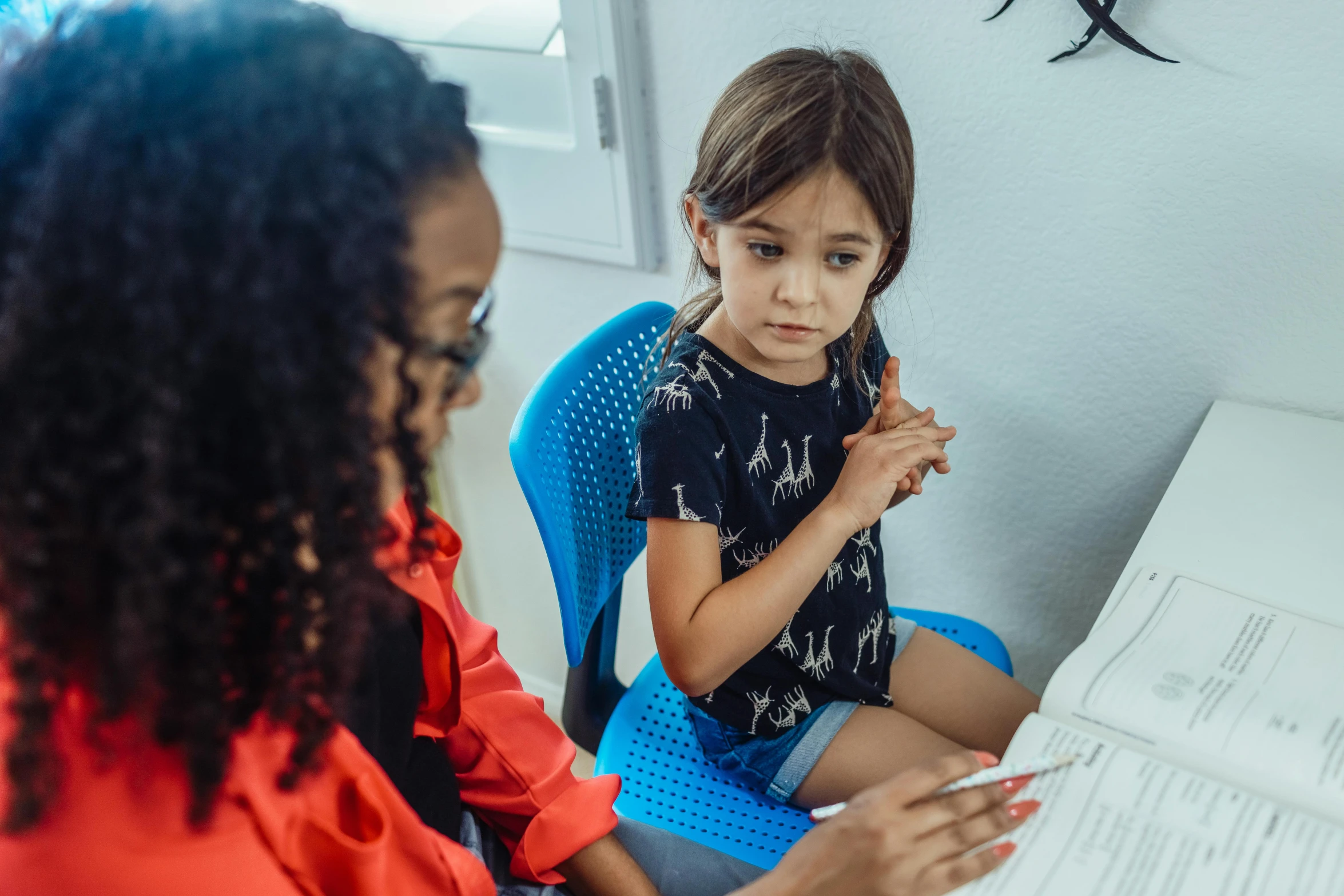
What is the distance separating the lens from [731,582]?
87 centimetres

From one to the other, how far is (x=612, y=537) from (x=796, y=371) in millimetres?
272

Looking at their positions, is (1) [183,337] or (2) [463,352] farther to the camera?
(2) [463,352]

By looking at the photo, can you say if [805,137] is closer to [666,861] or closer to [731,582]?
[731,582]

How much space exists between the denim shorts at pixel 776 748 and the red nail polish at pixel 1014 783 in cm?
34

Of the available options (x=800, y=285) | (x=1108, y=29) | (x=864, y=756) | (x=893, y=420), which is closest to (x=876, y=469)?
(x=893, y=420)

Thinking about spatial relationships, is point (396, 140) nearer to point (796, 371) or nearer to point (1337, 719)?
point (796, 371)

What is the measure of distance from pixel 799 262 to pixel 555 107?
25.3 inches

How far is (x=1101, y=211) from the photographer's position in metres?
1.07

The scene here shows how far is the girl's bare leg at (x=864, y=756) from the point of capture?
3.13 feet

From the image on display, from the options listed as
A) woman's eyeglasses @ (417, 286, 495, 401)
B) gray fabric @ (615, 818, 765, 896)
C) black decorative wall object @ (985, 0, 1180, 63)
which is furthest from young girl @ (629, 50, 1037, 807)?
woman's eyeglasses @ (417, 286, 495, 401)

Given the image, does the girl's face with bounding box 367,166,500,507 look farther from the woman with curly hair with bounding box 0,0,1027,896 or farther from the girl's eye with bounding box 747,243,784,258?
the girl's eye with bounding box 747,243,784,258

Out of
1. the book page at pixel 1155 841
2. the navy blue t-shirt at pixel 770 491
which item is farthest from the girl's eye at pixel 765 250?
the book page at pixel 1155 841

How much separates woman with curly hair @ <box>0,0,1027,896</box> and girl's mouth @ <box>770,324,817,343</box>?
405 millimetres

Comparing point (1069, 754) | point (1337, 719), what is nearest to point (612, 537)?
point (1069, 754)
